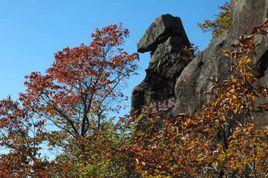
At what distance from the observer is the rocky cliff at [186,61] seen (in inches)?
939

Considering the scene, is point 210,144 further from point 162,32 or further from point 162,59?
point 162,32

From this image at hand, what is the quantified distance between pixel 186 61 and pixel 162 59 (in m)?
2.34

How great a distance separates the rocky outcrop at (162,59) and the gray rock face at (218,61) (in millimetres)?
8930

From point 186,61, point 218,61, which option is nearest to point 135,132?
point 218,61

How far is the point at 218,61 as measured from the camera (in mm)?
27094

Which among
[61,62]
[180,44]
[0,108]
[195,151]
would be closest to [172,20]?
[180,44]

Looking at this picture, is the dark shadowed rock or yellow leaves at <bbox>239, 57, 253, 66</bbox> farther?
the dark shadowed rock

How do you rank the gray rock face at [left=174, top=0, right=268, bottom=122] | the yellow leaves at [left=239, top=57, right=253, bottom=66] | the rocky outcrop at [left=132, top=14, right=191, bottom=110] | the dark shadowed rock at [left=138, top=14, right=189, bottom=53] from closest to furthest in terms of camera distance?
the yellow leaves at [left=239, top=57, right=253, bottom=66]
the gray rock face at [left=174, top=0, right=268, bottom=122]
the rocky outcrop at [left=132, top=14, right=191, bottom=110]
the dark shadowed rock at [left=138, top=14, right=189, bottom=53]

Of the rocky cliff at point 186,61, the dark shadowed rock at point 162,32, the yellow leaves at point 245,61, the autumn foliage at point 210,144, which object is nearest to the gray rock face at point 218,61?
the rocky cliff at point 186,61

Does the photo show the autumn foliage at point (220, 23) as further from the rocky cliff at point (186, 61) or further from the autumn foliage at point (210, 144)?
the autumn foliage at point (210, 144)

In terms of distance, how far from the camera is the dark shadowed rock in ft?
142

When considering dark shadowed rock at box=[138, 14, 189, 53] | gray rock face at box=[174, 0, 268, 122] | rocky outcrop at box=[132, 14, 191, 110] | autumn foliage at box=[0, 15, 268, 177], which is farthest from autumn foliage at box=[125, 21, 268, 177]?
dark shadowed rock at box=[138, 14, 189, 53]

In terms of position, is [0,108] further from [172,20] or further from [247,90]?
[247,90]

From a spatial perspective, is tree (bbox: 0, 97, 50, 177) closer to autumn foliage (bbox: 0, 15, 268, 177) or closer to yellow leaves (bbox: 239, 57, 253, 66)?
autumn foliage (bbox: 0, 15, 268, 177)
